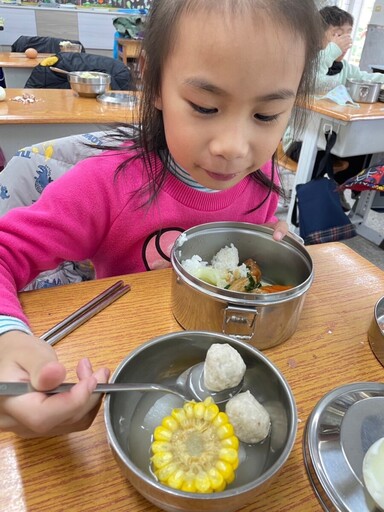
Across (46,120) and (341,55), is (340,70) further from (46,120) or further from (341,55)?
(46,120)

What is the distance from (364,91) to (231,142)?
2257 millimetres

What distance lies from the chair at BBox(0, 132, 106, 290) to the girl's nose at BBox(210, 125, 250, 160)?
517 millimetres

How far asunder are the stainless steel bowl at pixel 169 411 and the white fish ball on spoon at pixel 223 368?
29mm

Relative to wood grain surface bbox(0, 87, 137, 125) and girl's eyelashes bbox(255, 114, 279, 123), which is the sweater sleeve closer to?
girl's eyelashes bbox(255, 114, 279, 123)

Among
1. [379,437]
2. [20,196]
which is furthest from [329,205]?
[379,437]

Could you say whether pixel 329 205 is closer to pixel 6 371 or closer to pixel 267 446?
pixel 267 446

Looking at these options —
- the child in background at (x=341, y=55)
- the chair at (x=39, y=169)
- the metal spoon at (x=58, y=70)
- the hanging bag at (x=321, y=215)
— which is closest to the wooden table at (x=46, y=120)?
Result: the chair at (x=39, y=169)

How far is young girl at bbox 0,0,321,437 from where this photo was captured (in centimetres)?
50

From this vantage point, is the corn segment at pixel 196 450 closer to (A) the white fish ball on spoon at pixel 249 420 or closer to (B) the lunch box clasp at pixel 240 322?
(A) the white fish ball on spoon at pixel 249 420

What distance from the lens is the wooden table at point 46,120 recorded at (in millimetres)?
1830

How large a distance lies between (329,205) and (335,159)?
1.15 m

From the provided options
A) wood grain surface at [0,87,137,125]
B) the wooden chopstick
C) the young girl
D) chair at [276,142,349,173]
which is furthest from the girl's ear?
chair at [276,142,349,173]

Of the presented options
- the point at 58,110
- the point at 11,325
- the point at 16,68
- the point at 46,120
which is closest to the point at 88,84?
the point at 58,110

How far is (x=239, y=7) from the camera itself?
578 mm
